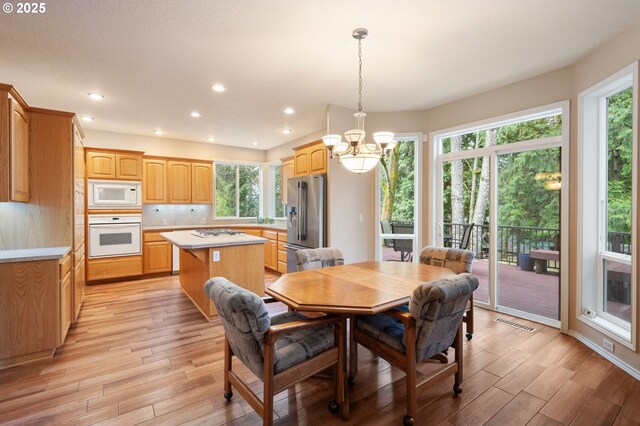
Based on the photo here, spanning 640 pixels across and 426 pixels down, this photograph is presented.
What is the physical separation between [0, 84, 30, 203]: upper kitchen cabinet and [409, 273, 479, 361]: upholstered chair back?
10.8 ft

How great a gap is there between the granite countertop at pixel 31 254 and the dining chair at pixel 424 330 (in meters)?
2.75

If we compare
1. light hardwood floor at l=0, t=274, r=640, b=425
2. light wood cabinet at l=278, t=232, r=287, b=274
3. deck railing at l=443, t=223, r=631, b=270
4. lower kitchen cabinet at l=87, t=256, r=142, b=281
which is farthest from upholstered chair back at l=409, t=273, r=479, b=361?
lower kitchen cabinet at l=87, t=256, r=142, b=281

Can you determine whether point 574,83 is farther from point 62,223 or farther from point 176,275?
point 176,275

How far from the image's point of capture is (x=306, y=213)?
4.61 metres

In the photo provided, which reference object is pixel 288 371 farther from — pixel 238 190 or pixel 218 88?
pixel 238 190

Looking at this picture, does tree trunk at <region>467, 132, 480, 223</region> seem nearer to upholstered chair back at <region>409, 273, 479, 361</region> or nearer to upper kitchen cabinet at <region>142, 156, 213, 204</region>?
upholstered chair back at <region>409, 273, 479, 361</region>

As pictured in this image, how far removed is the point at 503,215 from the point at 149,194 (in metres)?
5.88

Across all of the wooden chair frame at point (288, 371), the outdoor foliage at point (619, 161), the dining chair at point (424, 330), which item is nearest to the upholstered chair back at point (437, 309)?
the dining chair at point (424, 330)

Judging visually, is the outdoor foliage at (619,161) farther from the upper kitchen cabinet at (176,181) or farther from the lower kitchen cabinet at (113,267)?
the lower kitchen cabinet at (113,267)

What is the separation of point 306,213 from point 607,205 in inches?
135

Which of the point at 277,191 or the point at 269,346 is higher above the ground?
the point at 277,191

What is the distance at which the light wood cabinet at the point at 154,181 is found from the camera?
5.66 metres

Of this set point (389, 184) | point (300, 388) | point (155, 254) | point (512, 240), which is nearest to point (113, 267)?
point (155, 254)

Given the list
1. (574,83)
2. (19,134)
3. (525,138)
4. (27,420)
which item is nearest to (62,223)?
(19,134)
